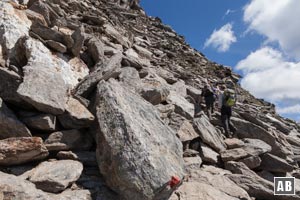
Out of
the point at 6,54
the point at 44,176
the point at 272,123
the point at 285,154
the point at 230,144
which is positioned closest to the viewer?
the point at 44,176

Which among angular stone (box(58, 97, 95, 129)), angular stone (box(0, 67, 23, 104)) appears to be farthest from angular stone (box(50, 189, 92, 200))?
angular stone (box(0, 67, 23, 104))

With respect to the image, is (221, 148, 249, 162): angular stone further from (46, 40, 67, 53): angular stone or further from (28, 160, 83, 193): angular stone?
(46, 40, 67, 53): angular stone

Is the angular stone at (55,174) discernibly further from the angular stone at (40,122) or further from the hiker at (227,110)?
the hiker at (227,110)

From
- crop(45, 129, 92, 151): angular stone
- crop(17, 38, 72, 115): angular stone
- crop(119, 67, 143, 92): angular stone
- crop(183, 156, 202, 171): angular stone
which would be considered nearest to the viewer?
crop(17, 38, 72, 115): angular stone

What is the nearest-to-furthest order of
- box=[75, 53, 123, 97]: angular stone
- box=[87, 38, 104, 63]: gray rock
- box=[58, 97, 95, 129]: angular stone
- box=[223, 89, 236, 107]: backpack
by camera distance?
box=[58, 97, 95, 129]: angular stone → box=[75, 53, 123, 97]: angular stone → box=[87, 38, 104, 63]: gray rock → box=[223, 89, 236, 107]: backpack

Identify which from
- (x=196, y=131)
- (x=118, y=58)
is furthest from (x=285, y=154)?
(x=118, y=58)

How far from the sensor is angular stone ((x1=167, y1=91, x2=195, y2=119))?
61.5 feet

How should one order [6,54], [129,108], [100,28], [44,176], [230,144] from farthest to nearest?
[100,28] < [230,144] < [6,54] < [129,108] < [44,176]

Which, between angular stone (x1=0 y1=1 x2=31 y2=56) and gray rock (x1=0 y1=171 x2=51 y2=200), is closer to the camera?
gray rock (x1=0 y1=171 x2=51 y2=200)

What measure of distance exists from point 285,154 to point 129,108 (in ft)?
38.2

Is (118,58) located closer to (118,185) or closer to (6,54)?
(6,54)

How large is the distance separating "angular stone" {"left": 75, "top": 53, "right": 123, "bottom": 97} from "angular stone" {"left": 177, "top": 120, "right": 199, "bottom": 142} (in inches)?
157

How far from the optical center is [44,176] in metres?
10.9

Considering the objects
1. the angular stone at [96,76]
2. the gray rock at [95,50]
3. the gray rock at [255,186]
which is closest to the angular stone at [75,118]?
the angular stone at [96,76]
